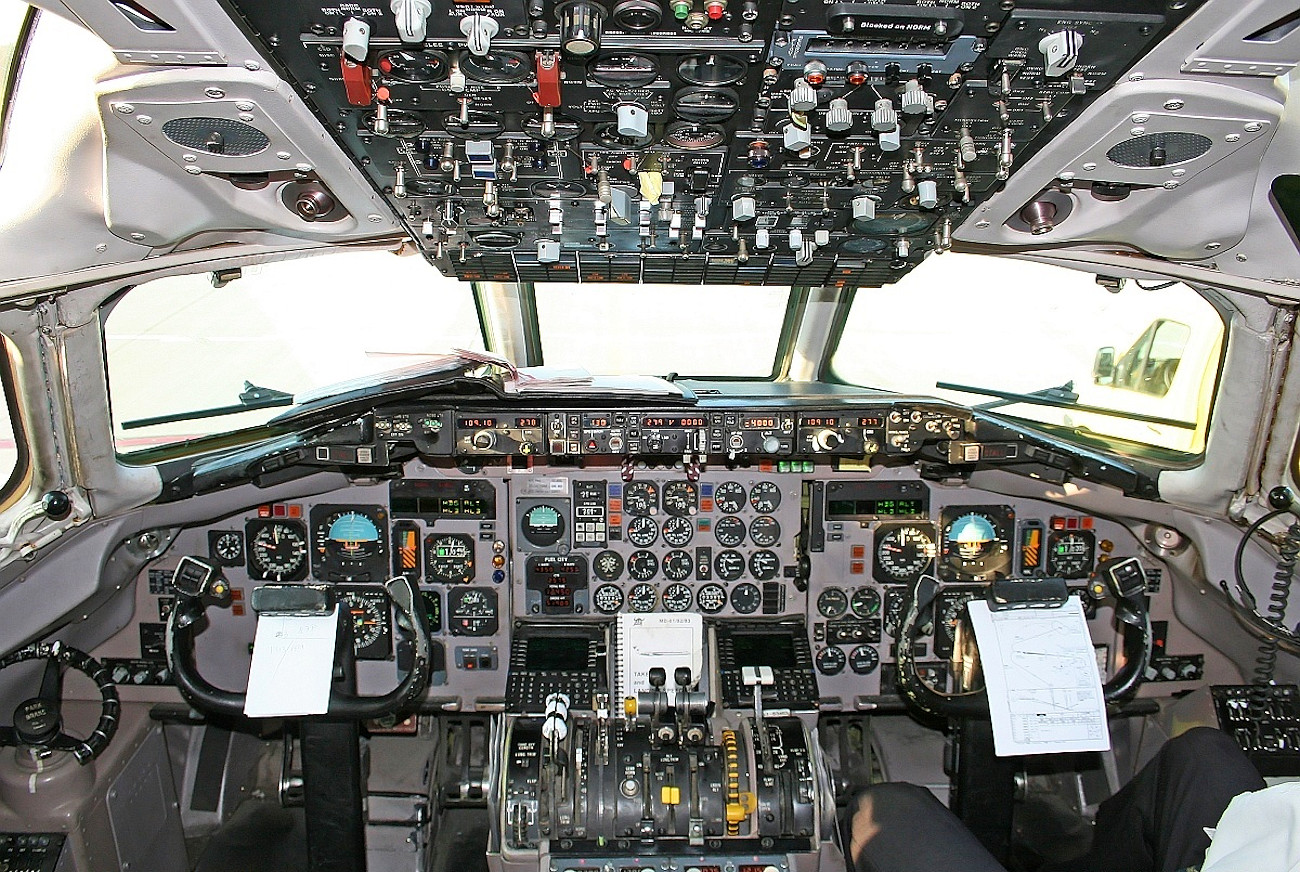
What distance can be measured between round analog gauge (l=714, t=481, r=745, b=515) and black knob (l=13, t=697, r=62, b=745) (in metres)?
2.86

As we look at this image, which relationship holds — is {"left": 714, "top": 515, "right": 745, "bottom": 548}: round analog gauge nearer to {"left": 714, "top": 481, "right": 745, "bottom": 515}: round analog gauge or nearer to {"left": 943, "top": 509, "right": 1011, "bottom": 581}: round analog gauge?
{"left": 714, "top": 481, "right": 745, "bottom": 515}: round analog gauge

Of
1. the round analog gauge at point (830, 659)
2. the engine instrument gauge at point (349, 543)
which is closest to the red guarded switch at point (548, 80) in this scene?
the engine instrument gauge at point (349, 543)

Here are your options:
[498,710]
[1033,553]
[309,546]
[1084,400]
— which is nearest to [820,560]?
[1033,553]

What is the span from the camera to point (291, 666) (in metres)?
3.64

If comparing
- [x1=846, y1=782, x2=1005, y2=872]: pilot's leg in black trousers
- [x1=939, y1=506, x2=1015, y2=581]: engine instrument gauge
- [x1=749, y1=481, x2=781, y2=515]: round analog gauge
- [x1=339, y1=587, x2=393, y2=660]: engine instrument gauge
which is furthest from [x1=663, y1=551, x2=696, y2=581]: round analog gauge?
[x1=846, y1=782, x2=1005, y2=872]: pilot's leg in black trousers

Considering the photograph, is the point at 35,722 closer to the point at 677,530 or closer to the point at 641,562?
the point at 641,562

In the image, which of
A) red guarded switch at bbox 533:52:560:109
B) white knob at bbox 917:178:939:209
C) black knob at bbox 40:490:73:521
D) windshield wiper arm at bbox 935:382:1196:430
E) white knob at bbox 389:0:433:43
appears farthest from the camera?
windshield wiper arm at bbox 935:382:1196:430

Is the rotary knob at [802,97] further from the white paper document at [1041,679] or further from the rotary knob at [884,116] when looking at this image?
the white paper document at [1041,679]

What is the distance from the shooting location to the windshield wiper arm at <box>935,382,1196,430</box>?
3.93 m

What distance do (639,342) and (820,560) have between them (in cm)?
165

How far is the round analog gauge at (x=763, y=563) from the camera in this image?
452 cm

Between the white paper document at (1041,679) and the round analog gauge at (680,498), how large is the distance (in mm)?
1338

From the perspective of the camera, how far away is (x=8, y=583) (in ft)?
10.8

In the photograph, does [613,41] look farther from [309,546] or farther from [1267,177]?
[309,546]
